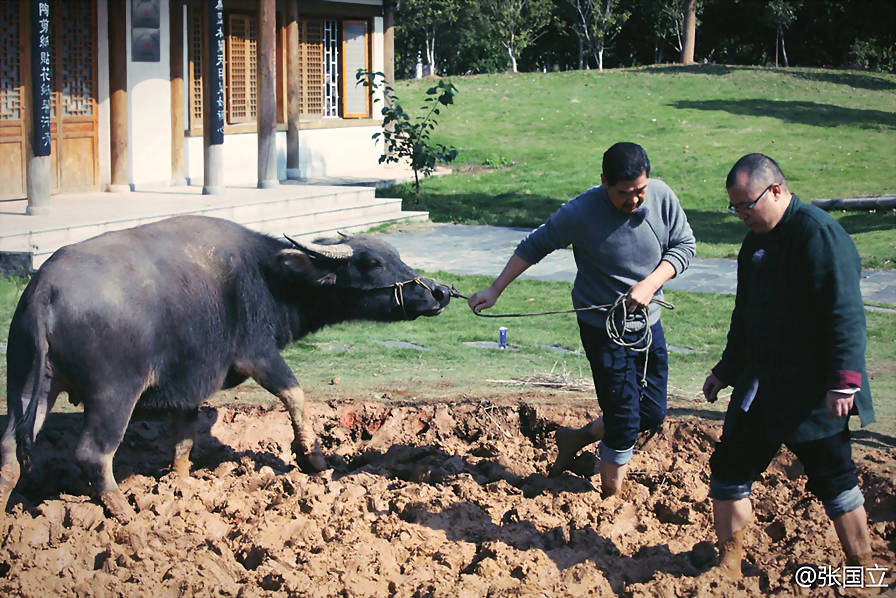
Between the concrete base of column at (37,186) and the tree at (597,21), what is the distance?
2949cm

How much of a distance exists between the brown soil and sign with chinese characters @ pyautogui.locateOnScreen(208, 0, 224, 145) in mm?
9107

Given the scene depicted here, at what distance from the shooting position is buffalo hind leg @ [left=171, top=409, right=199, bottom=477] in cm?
630

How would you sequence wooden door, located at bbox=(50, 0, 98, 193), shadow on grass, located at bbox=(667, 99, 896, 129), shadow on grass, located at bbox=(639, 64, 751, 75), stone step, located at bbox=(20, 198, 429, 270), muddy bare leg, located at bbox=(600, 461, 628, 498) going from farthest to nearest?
shadow on grass, located at bbox=(639, 64, 751, 75), shadow on grass, located at bbox=(667, 99, 896, 129), wooden door, located at bbox=(50, 0, 98, 193), stone step, located at bbox=(20, 198, 429, 270), muddy bare leg, located at bbox=(600, 461, 628, 498)

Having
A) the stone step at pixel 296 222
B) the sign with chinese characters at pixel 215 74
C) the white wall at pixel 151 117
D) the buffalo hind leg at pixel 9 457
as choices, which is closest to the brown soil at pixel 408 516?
the buffalo hind leg at pixel 9 457

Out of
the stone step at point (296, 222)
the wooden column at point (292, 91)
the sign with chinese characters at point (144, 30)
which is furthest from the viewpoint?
the wooden column at point (292, 91)

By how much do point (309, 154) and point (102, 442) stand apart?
15.2m

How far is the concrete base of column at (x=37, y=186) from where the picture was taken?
12750mm

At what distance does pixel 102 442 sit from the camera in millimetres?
5324

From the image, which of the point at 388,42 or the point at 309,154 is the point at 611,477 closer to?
the point at 309,154

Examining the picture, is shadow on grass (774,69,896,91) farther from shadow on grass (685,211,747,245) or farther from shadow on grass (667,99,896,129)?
shadow on grass (685,211,747,245)

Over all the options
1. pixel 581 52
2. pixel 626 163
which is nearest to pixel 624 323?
pixel 626 163

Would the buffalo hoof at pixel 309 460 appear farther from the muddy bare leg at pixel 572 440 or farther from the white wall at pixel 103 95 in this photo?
the white wall at pixel 103 95

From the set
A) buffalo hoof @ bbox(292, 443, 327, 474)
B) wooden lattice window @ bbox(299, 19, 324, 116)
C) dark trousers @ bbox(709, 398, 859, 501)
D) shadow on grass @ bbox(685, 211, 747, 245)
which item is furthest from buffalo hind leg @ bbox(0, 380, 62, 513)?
wooden lattice window @ bbox(299, 19, 324, 116)

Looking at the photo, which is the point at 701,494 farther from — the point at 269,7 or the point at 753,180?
the point at 269,7
